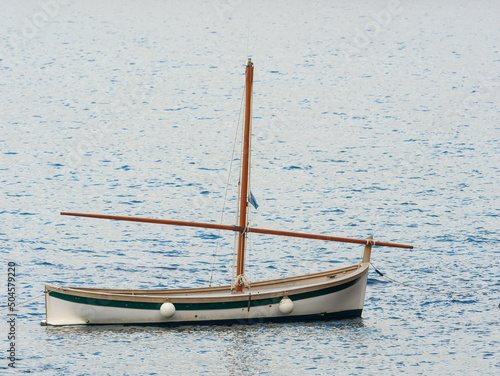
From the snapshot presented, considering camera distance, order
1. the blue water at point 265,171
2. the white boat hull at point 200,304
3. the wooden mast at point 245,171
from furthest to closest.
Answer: the wooden mast at point 245,171, the blue water at point 265,171, the white boat hull at point 200,304

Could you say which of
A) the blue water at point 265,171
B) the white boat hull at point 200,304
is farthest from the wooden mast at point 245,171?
the blue water at point 265,171

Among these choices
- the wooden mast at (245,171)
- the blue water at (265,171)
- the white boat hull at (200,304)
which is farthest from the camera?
the wooden mast at (245,171)

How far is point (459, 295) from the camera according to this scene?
4381 cm

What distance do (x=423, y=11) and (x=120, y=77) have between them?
2179 inches

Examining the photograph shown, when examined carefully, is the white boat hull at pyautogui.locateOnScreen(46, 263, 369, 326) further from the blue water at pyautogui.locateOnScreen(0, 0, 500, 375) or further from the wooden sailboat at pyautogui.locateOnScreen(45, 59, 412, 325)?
the blue water at pyautogui.locateOnScreen(0, 0, 500, 375)

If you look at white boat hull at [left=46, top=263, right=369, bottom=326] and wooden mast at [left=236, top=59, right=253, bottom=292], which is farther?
wooden mast at [left=236, top=59, right=253, bottom=292]

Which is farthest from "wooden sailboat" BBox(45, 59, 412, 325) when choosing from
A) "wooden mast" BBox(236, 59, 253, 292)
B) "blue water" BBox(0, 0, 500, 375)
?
"blue water" BBox(0, 0, 500, 375)

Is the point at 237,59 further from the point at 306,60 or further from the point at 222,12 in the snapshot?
the point at 222,12

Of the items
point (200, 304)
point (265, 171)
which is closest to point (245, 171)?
point (200, 304)

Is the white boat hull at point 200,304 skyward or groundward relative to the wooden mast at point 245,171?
groundward

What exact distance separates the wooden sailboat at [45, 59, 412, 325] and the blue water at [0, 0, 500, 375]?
1.88ft

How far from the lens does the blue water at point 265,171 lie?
37.1 meters

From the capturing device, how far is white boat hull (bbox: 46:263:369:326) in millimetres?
36531

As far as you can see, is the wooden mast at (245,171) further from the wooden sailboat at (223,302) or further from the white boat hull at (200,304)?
the white boat hull at (200,304)
